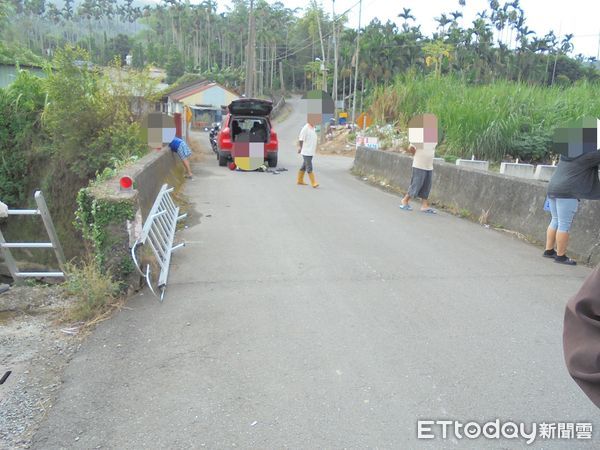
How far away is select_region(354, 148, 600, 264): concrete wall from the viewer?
6.51m

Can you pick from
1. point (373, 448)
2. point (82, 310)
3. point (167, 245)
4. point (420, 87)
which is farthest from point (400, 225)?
A: point (420, 87)

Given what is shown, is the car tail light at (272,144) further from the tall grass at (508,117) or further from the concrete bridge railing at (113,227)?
the concrete bridge railing at (113,227)

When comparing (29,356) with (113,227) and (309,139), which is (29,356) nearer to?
(113,227)

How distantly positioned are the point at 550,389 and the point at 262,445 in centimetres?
194

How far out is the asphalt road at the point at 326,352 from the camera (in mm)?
3062

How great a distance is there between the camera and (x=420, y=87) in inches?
759

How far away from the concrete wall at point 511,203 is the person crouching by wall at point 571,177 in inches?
11.2

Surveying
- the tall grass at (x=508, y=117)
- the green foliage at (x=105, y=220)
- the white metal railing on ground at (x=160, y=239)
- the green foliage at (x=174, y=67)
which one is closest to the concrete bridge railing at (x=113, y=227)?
the green foliage at (x=105, y=220)

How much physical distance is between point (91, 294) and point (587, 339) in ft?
13.7

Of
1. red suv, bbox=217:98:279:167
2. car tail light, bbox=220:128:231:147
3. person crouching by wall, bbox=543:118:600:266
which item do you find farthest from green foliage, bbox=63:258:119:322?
car tail light, bbox=220:128:231:147

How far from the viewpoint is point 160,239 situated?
6.16 m

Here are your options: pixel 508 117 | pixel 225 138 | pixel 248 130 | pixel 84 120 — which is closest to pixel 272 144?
pixel 248 130

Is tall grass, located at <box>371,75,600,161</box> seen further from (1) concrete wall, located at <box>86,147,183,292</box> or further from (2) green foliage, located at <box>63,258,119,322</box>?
(2) green foliage, located at <box>63,258,119,322</box>

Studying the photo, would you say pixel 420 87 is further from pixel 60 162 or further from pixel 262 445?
pixel 262 445
